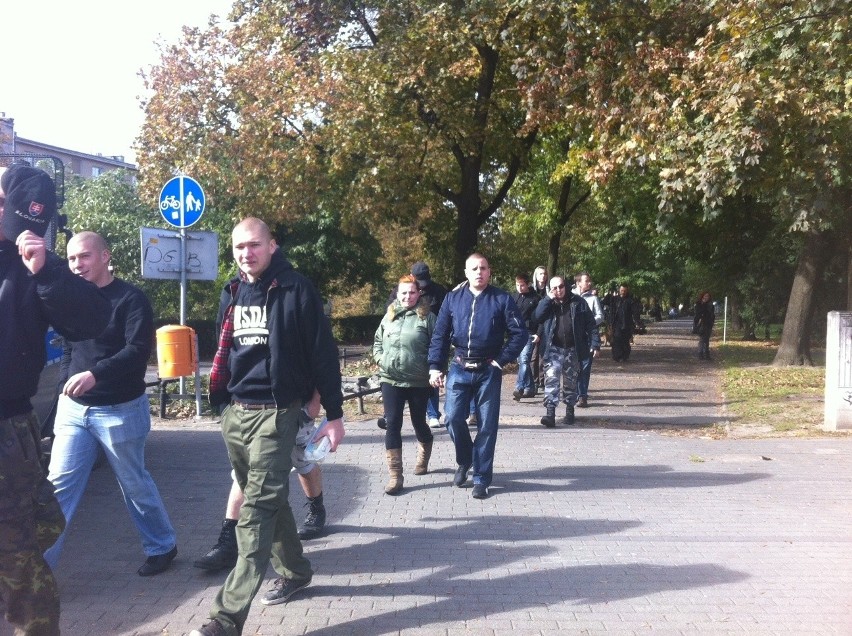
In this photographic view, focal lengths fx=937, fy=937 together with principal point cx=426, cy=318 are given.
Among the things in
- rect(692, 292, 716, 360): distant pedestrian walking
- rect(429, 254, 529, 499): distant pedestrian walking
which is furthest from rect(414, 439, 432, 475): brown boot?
rect(692, 292, 716, 360): distant pedestrian walking

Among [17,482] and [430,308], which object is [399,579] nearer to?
[17,482]

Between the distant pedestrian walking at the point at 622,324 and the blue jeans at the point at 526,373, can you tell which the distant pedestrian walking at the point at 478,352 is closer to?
the blue jeans at the point at 526,373

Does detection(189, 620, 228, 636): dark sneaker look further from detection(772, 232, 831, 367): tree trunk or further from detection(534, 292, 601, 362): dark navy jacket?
detection(772, 232, 831, 367): tree trunk

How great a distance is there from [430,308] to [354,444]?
2501 millimetres

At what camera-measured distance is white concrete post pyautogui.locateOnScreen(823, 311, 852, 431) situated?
35.9 feet

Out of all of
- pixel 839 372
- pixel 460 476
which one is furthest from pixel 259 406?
pixel 839 372

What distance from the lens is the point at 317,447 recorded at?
521 centimetres

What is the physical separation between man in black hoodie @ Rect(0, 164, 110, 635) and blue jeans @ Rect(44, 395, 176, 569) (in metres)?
1.33

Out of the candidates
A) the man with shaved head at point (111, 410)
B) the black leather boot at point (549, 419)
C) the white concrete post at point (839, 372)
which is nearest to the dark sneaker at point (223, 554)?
the man with shaved head at point (111, 410)

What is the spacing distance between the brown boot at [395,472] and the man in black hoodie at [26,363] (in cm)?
399

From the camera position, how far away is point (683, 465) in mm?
8938

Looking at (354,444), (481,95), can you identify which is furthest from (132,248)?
(354,444)

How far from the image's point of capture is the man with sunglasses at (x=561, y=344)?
37.0 ft

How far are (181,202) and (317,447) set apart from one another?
6.85 m
